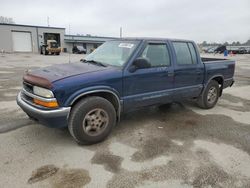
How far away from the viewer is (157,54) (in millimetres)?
4344

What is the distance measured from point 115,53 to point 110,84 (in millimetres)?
921

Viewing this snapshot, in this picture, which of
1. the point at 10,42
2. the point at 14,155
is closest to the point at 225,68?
the point at 14,155

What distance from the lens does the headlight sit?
3134 millimetres

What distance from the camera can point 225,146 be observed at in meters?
3.66

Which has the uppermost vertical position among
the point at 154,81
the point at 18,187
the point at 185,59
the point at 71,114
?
the point at 185,59

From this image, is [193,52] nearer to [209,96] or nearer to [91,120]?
[209,96]

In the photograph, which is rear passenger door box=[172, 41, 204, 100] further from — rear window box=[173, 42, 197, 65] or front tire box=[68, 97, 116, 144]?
front tire box=[68, 97, 116, 144]

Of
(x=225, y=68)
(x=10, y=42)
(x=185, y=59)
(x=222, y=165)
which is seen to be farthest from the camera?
A: (x=10, y=42)

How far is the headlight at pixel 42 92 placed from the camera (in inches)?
123

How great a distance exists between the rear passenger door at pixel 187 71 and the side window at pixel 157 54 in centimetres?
27

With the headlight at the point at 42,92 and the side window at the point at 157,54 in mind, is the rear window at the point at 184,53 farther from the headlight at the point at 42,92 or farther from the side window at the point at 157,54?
the headlight at the point at 42,92

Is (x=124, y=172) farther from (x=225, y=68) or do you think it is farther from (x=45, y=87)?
(x=225, y=68)

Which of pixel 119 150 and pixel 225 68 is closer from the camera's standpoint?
pixel 119 150

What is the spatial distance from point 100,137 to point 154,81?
4.92 ft
